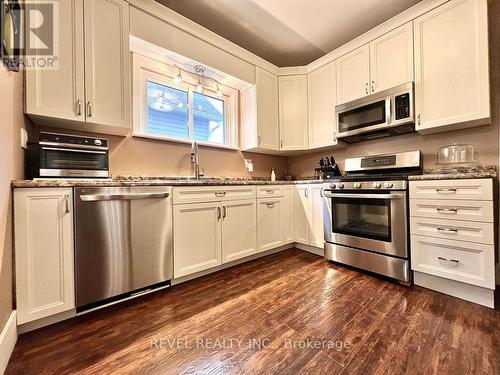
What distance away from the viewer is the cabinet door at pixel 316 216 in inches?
101

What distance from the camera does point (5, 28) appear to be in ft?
3.14

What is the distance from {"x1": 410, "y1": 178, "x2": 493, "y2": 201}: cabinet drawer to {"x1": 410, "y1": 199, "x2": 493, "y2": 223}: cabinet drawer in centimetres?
4

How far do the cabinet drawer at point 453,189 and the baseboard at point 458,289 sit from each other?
25.5 inches

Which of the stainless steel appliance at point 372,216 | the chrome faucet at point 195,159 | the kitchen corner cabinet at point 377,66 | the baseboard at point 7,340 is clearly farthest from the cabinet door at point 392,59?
the baseboard at point 7,340

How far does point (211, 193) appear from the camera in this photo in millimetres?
2031

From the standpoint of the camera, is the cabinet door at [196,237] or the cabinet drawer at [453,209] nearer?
the cabinet drawer at [453,209]

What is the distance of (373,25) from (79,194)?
10.8 feet

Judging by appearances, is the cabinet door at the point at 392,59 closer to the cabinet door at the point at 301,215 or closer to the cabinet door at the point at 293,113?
the cabinet door at the point at 293,113

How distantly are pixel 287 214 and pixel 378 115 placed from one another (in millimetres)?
1502

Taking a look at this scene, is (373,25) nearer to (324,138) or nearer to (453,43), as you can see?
(453,43)

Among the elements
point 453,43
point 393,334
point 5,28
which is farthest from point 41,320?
point 453,43

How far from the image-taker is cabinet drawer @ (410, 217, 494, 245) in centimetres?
150

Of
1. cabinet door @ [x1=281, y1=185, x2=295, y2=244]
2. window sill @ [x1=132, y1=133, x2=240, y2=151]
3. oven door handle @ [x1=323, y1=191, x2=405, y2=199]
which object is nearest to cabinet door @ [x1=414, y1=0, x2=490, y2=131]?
oven door handle @ [x1=323, y1=191, x2=405, y2=199]

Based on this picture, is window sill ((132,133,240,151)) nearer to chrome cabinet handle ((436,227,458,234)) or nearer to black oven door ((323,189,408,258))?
black oven door ((323,189,408,258))
